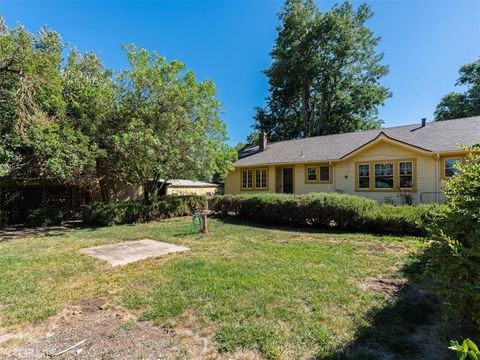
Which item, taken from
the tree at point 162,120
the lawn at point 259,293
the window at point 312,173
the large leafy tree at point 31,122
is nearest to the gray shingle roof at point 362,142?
the window at point 312,173

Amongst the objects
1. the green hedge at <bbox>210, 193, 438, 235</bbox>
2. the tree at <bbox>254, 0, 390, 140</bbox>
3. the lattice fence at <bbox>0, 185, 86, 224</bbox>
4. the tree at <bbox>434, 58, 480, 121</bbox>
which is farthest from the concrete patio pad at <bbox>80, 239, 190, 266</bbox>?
the tree at <bbox>434, 58, 480, 121</bbox>

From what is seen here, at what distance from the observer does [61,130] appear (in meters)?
11.2

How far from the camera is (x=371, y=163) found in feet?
48.6

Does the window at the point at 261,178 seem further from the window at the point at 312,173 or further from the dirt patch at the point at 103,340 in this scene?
the dirt patch at the point at 103,340

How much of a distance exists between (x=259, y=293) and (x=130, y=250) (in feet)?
14.3

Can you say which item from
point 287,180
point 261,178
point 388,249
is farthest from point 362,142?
point 388,249

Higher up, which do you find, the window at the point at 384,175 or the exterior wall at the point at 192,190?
the window at the point at 384,175

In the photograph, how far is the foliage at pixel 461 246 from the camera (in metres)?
2.23

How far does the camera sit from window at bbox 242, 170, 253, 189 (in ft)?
65.3

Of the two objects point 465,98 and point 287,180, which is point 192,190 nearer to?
point 287,180

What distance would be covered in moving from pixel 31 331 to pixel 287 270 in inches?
153

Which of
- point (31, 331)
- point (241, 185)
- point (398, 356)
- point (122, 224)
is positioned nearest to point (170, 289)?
point (31, 331)

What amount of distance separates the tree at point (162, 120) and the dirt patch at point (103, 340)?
363 inches

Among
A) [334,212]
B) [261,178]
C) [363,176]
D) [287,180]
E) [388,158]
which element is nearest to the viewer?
[334,212]
